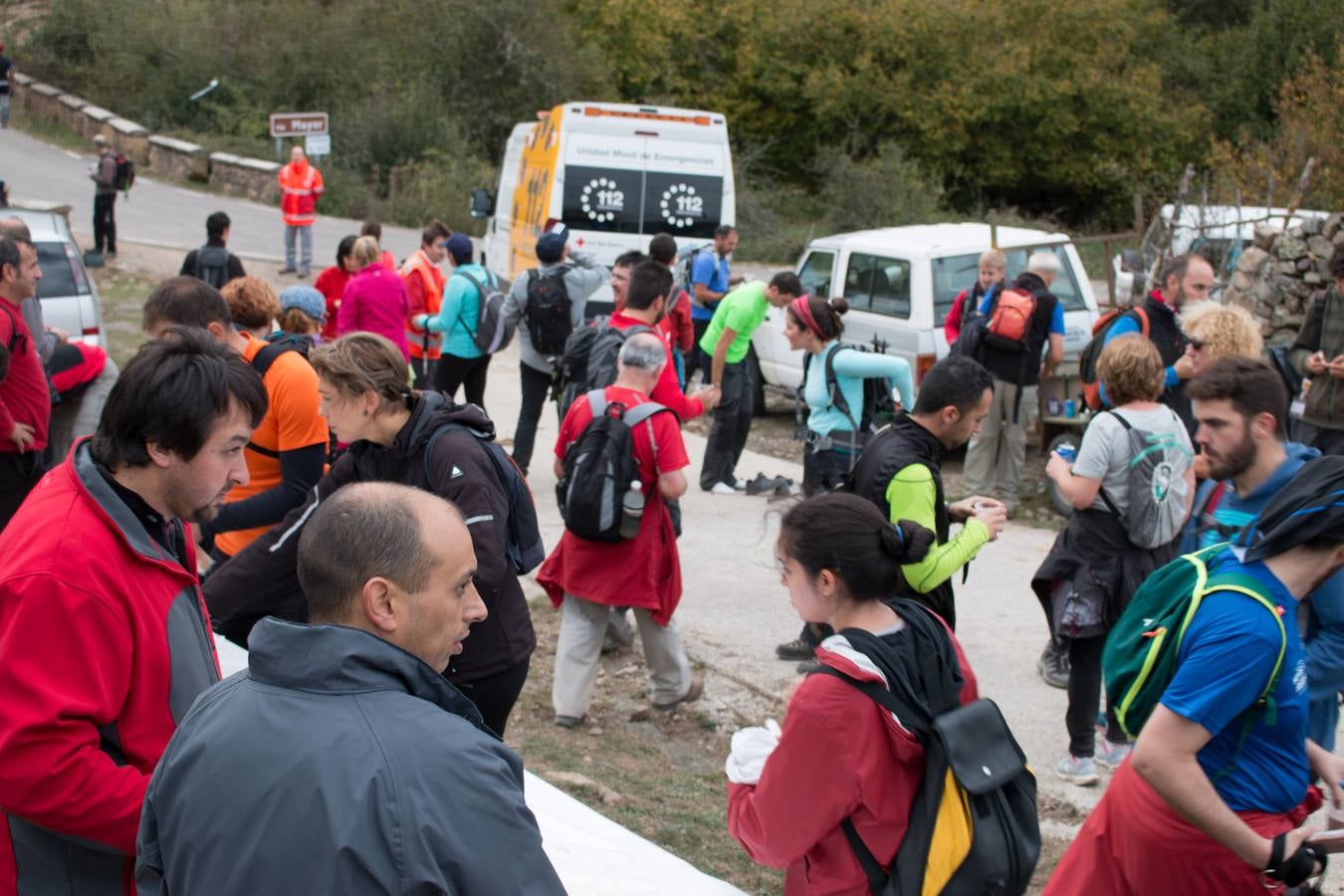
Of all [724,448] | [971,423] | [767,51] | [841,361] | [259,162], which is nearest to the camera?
[971,423]

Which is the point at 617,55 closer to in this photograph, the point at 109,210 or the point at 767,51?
the point at 767,51

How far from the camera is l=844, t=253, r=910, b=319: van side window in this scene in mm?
11281

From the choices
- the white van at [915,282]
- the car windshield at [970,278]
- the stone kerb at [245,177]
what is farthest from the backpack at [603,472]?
the stone kerb at [245,177]

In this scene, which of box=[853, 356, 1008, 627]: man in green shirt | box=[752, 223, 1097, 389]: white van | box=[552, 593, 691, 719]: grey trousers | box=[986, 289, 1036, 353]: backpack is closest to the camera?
box=[853, 356, 1008, 627]: man in green shirt

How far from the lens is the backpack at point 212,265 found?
1023 cm

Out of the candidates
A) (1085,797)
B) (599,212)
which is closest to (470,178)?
(599,212)

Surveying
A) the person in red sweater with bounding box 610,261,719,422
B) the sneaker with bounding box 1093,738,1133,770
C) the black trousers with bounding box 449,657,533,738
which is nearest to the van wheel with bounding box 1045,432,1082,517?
the person in red sweater with bounding box 610,261,719,422

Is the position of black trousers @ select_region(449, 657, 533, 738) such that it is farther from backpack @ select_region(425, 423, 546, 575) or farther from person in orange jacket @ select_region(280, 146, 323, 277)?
person in orange jacket @ select_region(280, 146, 323, 277)

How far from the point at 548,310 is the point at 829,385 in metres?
2.60

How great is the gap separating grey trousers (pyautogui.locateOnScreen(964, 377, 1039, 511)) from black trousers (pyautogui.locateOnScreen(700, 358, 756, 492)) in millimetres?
1779

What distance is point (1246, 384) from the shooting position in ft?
11.7

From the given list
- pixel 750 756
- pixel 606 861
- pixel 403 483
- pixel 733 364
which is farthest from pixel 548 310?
pixel 750 756

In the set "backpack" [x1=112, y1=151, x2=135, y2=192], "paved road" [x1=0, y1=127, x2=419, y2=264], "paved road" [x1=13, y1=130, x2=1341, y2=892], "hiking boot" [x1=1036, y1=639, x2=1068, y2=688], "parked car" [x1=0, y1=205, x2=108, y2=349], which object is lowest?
"paved road" [x1=13, y1=130, x2=1341, y2=892]

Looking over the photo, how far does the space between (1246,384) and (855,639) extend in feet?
5.00
